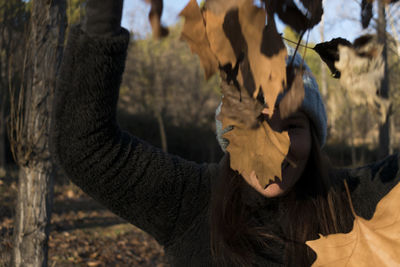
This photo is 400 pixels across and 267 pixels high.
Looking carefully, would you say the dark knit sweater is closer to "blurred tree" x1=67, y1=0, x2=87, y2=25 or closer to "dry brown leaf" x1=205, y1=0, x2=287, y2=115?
"blurred tree" x1=67, y1=0, x2=87, y2=25

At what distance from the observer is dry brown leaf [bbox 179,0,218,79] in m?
0.46

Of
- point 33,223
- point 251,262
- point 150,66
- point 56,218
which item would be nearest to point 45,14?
point 33,223

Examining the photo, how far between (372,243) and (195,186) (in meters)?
0.70

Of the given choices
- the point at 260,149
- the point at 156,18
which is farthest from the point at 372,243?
the point at 156,18

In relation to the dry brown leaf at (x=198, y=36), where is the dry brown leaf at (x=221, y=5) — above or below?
above

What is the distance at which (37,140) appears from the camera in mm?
2467

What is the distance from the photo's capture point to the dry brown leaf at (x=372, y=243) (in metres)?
0.52

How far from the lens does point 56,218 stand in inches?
218

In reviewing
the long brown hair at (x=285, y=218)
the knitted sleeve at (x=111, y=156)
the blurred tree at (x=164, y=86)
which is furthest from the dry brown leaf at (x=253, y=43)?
the blurred tree at (x=164, y=86)

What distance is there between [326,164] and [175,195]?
1.60 ft

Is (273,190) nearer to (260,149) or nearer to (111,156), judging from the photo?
(111,156)

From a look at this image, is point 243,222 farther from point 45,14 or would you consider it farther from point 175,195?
point 45,14

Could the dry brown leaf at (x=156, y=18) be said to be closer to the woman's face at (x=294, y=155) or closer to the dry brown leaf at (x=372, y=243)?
the dry brown leaf at (x=372, y=243)

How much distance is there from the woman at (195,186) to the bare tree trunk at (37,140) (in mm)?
1576
